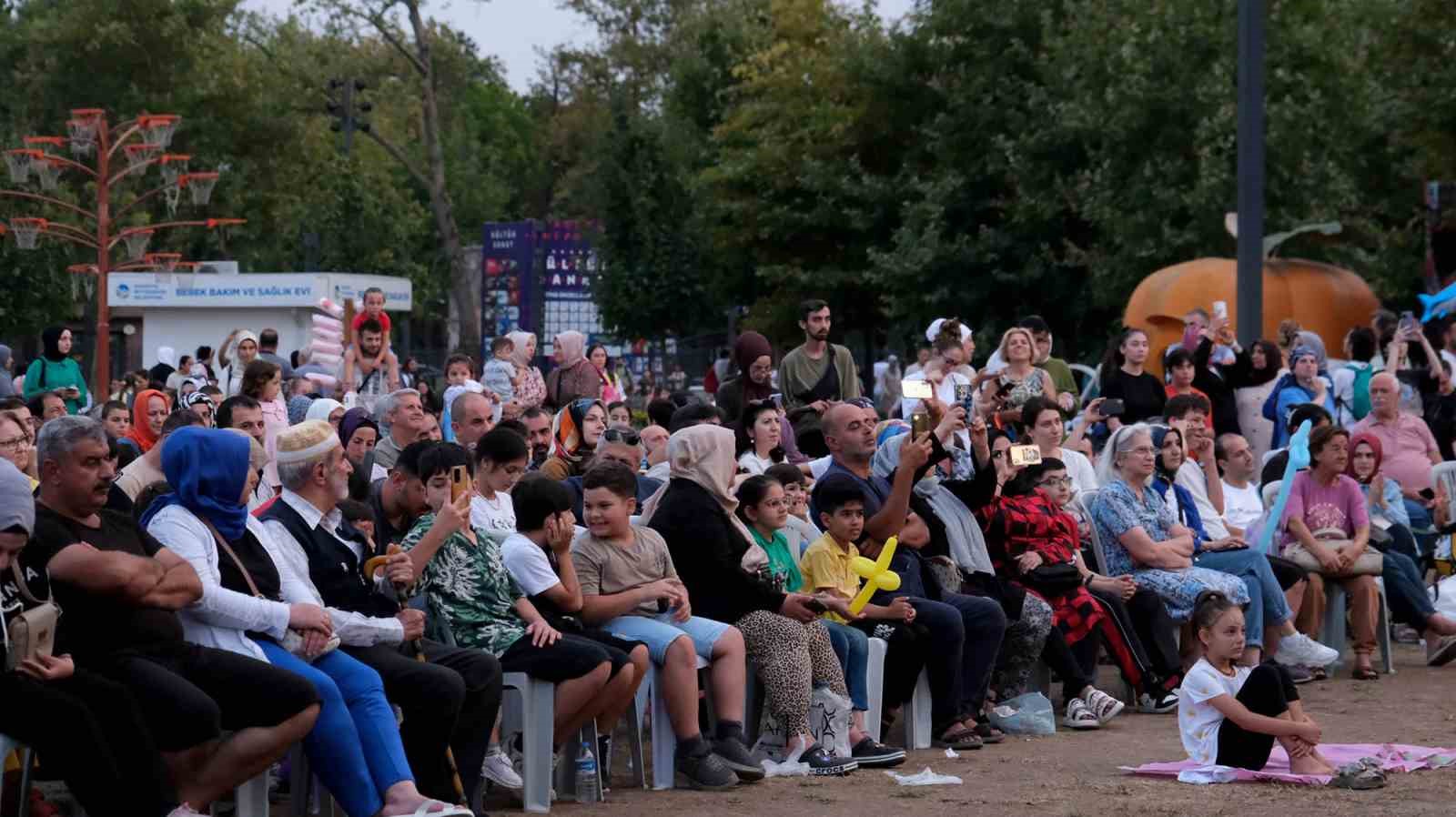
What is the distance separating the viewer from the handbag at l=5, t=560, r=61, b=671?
5.98 m

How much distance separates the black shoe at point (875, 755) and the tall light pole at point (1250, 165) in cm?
820

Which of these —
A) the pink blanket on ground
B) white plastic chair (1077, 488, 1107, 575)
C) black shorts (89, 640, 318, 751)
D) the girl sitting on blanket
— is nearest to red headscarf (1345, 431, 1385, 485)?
white plastic chair (1077, 488, 1107, 575)

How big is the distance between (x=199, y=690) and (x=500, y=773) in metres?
1.79

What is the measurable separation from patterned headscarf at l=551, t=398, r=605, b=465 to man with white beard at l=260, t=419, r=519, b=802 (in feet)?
10.8

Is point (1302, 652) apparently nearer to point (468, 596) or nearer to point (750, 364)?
point (750, 364)

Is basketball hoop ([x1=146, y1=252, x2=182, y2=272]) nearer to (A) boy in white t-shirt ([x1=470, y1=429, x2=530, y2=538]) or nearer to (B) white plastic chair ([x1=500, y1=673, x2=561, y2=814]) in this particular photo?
(A) boy in white t-shirt ([x1=470, y1=429, x2=530, y2=538])

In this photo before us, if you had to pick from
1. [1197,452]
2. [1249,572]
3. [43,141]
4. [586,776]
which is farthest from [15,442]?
[43,141]

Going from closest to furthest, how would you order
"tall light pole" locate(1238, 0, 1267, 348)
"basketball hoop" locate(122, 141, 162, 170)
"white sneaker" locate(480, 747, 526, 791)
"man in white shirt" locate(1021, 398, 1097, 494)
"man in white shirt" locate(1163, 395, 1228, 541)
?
"white sneaker" locate(480, 747, 526, 791) < "man in white shirt" locate(1021, 398, 1097, 494) < "man in white shirt" locate(1163, 395, 1228, 541) < "tall light pole" locate(1238, 0, 1267, 348) < "basketball hoop" locate(122, 141, 162, 170)

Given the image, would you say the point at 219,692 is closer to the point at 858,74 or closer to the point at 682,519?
the point at 682,519

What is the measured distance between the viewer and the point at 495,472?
8.59m

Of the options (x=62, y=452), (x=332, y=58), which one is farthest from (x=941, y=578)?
(x=332, y=58)

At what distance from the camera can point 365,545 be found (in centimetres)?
762

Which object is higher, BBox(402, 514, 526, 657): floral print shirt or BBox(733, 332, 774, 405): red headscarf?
BBox(733, 332, 774, 405): red headscarf

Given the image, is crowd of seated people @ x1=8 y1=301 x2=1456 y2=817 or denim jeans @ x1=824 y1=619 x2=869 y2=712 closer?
crowd of seated people @ x1=8 y1=301 x2=1456 y2=817
